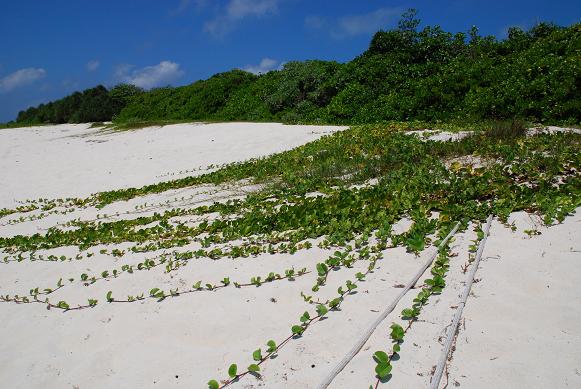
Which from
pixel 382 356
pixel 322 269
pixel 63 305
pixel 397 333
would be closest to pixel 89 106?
pixel 63 305

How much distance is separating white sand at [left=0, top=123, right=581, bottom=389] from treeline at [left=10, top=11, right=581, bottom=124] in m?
11.0

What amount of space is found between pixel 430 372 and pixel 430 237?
93.6 inches

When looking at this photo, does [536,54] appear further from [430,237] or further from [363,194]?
[430,237]

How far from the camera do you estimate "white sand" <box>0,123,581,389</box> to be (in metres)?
2.97

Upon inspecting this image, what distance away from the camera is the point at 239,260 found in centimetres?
529

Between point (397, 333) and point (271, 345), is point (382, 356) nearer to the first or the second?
point (397, 333)

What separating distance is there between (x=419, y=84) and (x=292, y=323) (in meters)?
16.9

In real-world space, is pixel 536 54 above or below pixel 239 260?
above

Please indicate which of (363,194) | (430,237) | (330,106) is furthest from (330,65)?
(430,237)

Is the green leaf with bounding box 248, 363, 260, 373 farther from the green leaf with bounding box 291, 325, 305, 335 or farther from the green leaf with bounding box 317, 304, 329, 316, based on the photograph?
the green leaf with bounding box 317, 304, 329, 316

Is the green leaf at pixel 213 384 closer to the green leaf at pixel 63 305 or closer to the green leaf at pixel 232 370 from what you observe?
the green leaf at pixel 232 370

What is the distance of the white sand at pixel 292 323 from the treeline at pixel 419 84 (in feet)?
36.0

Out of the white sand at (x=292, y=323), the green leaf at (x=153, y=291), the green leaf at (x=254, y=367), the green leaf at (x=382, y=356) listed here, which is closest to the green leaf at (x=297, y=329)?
the white sand at (x=292, y=323)

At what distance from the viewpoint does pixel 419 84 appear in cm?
1866
